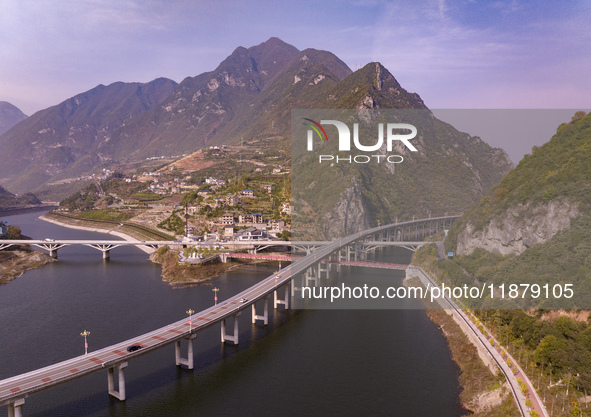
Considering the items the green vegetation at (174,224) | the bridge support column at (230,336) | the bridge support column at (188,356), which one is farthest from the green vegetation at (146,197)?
the bridge support column at (188,356)

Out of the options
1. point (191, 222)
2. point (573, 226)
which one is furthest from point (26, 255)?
point (573, 226)

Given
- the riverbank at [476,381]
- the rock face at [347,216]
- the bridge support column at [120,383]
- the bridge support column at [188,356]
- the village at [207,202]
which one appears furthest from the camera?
the rock face at [347,216]

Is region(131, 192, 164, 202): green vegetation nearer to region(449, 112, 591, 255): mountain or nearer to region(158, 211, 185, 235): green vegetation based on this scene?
region(158, 211, 185, 235): green vegetation

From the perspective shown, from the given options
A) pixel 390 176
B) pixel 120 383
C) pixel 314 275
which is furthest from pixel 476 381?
pixel 390 176

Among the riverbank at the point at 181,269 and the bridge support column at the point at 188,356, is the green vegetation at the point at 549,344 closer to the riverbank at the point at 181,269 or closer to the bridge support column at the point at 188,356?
the bridge support column at the point at 188,356

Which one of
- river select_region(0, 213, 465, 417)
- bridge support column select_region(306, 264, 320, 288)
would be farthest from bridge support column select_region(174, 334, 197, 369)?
bridge support column select_region(306, 264, 320, 288)

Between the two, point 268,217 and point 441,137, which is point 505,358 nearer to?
point 268,217
